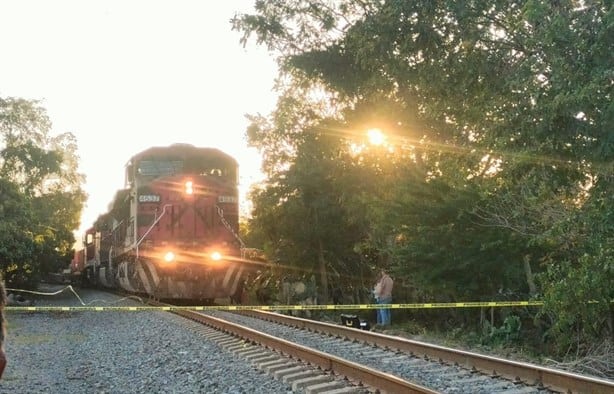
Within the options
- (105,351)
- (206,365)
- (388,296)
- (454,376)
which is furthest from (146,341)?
(388,296)

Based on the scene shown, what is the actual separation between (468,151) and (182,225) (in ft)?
29.0

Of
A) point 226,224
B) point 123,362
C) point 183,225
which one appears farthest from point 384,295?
point 123,362

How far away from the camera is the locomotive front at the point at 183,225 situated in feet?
56.0

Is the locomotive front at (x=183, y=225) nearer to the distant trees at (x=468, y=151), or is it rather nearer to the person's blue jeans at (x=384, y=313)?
the distant trees at (x=468, y=151)

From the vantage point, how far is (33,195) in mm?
33438

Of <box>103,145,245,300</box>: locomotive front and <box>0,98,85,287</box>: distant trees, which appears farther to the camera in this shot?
<box>0,98,85,287</box>: distant trees

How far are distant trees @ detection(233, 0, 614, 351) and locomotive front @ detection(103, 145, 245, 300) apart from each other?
295cm

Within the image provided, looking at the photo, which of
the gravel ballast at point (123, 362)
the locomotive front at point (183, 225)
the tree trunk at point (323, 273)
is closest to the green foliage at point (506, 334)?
the gravel ballast at point (123, 362)

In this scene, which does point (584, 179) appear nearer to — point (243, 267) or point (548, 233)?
point (548, 233)

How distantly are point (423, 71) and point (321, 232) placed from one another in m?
9.43

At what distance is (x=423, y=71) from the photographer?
12.0m

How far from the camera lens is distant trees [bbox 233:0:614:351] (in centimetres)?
903

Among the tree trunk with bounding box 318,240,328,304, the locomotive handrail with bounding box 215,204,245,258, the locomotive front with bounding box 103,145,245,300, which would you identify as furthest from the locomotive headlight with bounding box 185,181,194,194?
the tree trunk with bounding box 318,240,328,304

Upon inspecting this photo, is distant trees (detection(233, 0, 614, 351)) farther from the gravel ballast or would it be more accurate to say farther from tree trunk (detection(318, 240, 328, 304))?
the gravel ballast
